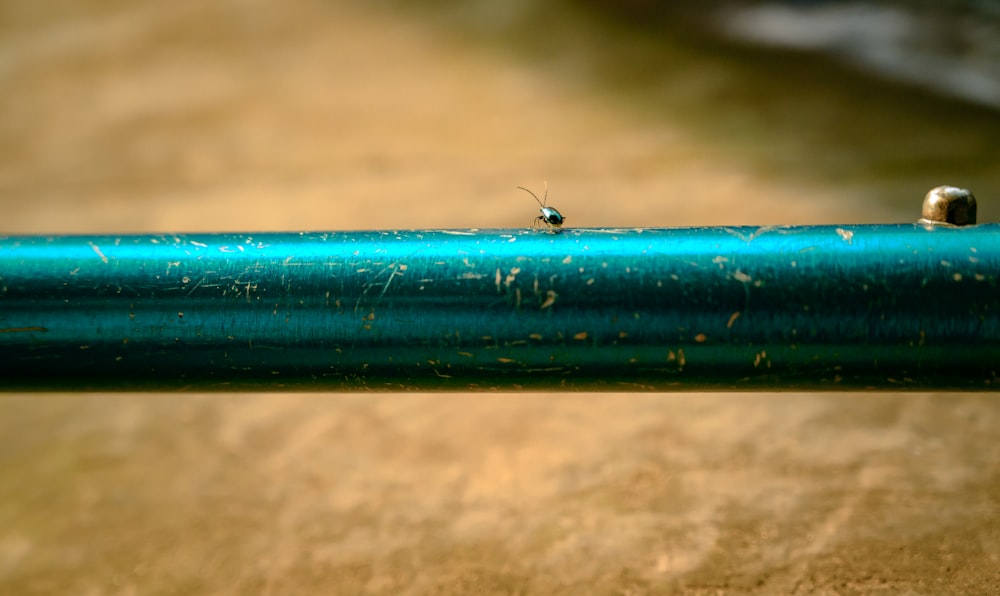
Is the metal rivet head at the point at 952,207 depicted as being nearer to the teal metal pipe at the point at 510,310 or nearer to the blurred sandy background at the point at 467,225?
the teal metal pipe at the point at 510,310

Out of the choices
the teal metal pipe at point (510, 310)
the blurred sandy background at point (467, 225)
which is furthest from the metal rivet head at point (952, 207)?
the blurred sandy background at point (467, 225)

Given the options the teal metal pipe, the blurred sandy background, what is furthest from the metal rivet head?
the blurred sandy background

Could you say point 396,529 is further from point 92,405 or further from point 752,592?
point 92,405

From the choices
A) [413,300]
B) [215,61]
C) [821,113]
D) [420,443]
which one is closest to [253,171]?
[215,61]

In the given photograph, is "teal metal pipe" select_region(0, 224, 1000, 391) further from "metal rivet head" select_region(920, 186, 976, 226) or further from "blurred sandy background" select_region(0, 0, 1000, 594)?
"blurred sandy background" select_region(0, 0, 1000, 594)

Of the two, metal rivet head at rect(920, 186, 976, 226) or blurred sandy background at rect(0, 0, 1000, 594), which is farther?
blurred sandy background at rect(0, 0, 1000, 594)
